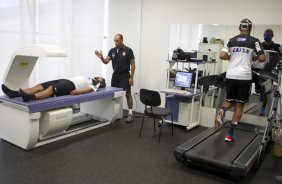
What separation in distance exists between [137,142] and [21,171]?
1.71 meters

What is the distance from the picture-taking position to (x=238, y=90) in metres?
3.68

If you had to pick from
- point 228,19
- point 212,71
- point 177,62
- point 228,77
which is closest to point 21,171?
point 228,77

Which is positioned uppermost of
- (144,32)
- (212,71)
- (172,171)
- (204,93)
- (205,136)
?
(144,32)

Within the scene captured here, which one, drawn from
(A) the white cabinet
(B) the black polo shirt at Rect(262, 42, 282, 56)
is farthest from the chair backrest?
(B) the black polo shirt at Rect(262, 42, 282, 56)

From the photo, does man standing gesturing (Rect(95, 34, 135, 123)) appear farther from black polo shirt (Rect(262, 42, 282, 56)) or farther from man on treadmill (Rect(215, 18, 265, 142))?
black polo shirt (Rect(262, 42, 282, 56))

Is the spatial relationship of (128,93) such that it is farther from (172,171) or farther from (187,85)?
(172,171)

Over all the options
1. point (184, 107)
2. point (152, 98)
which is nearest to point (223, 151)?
point (152, 98)

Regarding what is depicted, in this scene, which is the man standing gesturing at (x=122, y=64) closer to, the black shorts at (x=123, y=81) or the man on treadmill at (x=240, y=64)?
the black shorts at (x=123, y=81)

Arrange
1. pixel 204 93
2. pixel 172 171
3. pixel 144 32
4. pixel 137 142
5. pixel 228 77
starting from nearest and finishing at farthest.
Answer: pixel 172 171
pixel 228 77
pixel 137 142
pixel 204 93
pixel 144 32

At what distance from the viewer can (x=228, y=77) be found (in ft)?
12.2

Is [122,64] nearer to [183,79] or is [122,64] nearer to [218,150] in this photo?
[183,79]

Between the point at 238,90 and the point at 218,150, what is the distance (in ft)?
2.92

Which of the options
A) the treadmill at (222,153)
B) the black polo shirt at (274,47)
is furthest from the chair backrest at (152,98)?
the black polo shirt at (274,47)

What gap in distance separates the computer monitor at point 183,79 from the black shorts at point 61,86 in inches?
72.9
